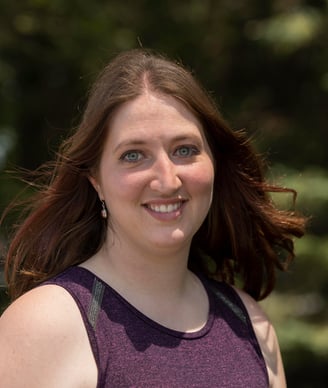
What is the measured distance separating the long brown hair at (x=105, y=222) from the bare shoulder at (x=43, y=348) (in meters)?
0.30

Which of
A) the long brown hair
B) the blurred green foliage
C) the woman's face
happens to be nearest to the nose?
the woman's face

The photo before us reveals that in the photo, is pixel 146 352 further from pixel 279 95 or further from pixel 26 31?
pixel 279 95

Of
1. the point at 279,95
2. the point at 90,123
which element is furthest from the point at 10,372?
the point at 279,95

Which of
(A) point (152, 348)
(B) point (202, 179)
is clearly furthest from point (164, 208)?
(A) point (152, 348)

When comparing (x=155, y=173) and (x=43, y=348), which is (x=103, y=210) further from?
(x=43, y=348)

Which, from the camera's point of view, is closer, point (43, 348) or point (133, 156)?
point (43, 348)

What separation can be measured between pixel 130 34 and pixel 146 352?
14.0 feet

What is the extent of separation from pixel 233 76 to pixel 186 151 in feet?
14.5

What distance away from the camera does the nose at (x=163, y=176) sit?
224 cm

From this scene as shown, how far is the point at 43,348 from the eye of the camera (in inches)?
81.0

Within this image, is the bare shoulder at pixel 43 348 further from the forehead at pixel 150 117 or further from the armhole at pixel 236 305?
the armhole at pixel 236 305

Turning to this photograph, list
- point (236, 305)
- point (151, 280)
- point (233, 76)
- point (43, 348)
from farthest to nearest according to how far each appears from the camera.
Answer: point (233, 76)
point (236, 305)
point (151, 280)
point (43, 348)

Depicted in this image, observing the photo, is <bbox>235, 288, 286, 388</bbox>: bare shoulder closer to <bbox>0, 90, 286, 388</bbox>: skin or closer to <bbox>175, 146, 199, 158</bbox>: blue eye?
<bbox>0, 90, 286, 388</bbox>: skin

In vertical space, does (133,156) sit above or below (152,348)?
above
